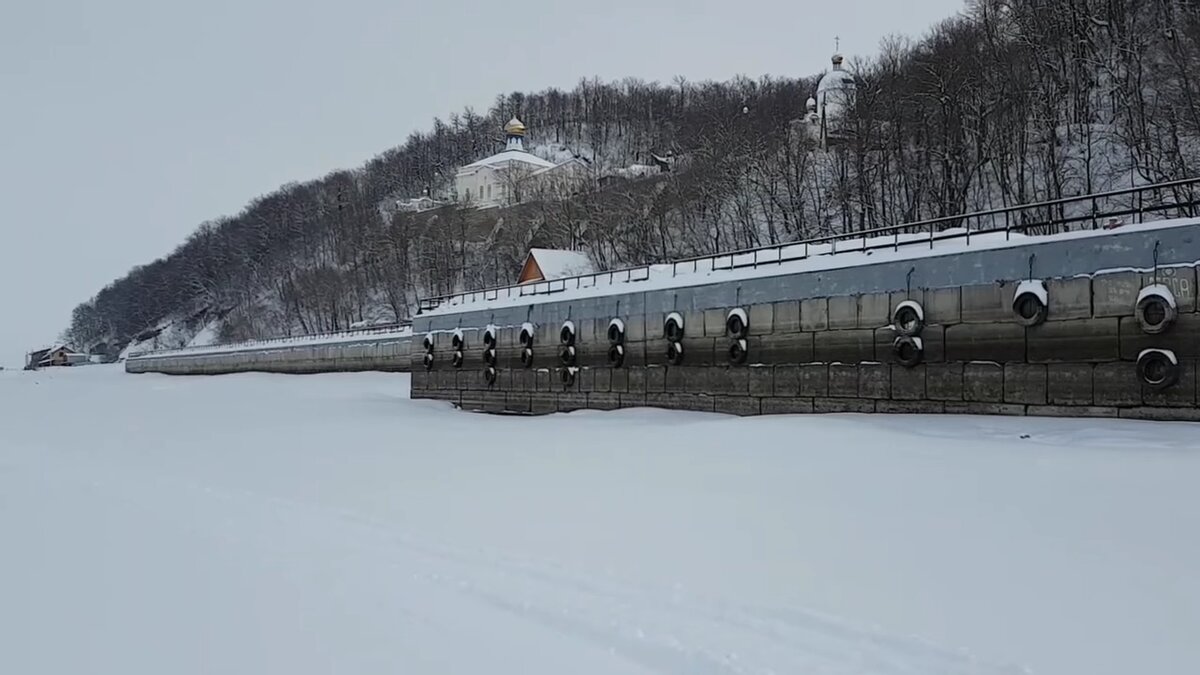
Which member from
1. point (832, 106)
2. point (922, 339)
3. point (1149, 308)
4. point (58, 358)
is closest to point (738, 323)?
point (922, 339)

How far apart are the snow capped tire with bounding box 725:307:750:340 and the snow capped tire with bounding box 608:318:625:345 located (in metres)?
3.91

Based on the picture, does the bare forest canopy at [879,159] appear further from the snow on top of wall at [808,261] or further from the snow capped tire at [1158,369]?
the snow capped tire at [1158,369]

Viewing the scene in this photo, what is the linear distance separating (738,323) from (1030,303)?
6628 millimetres

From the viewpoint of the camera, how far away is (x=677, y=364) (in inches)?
845

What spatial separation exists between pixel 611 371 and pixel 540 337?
11.9 feet

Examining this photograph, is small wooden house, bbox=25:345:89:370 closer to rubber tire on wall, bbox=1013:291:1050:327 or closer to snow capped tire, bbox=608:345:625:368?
snow capped tire, bbox=608:345:625:368

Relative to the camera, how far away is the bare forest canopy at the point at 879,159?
131ft

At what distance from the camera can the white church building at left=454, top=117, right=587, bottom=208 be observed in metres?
87.1

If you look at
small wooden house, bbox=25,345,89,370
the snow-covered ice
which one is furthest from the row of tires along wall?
small wooden house, bbox=25,345,89,370

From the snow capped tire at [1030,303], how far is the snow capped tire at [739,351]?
6.25m

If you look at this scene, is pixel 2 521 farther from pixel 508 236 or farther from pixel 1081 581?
pixel 508 236

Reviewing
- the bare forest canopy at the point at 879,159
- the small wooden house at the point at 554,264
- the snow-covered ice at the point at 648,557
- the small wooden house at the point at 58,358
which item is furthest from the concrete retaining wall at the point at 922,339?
the small wooden house at the point at 58,358

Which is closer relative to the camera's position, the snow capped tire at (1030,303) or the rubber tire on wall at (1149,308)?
the rubber tire on wall at (1149,308)

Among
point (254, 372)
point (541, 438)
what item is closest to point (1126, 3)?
point (541, 438)
